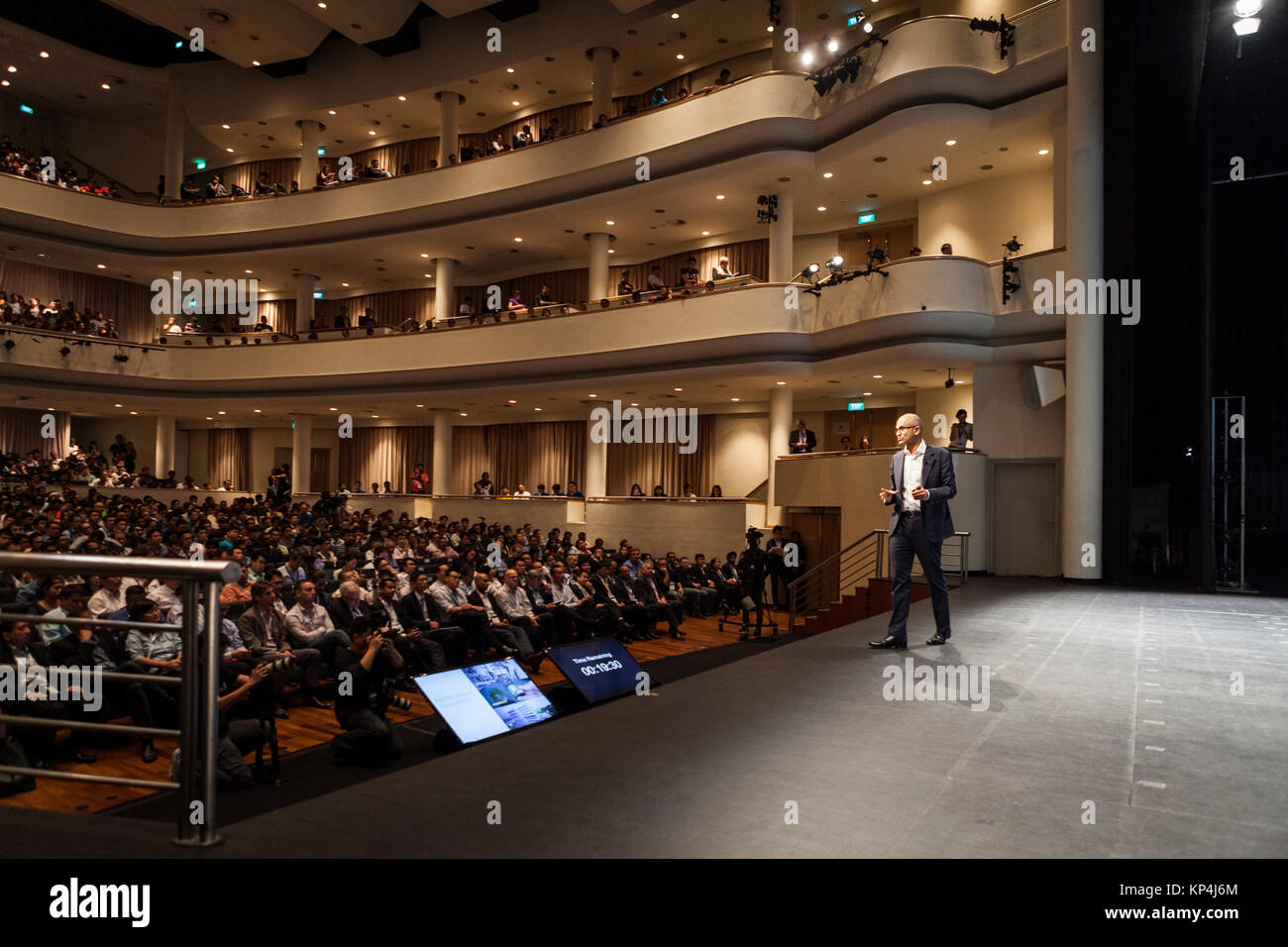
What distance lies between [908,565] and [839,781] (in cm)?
276

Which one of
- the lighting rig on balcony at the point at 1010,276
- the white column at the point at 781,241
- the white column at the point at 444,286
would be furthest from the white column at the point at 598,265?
the lighting rig on balcony at the point at 1010,276

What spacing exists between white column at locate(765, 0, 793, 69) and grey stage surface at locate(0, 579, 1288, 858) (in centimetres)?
1446

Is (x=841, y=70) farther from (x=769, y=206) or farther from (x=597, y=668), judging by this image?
(x=597, y=668)

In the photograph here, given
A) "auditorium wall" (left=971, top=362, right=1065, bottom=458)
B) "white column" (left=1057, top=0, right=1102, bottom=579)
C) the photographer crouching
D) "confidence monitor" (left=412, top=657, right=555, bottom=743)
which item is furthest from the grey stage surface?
"auditorium wall" (left=971, top=362, right=1065, bottom=458)

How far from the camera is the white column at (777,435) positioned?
15.7 meters

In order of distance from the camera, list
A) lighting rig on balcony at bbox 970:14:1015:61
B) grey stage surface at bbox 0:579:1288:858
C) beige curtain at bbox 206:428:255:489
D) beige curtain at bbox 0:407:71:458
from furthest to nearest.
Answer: beige curtain at bbox 206:428:255:489 < beige curtain at bbox 0:407:71:458 < lighting rig on balcony at bbox 970:14:1015:61 < grey stage surface at bbox 0:579:1288:858

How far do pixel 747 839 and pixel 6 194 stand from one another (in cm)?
2449

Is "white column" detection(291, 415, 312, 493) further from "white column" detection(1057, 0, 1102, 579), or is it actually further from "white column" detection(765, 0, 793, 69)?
"white column" detection(1057, 0, 1102, 579)

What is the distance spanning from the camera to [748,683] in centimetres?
452

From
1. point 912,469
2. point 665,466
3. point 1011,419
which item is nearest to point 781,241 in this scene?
point 1011,419

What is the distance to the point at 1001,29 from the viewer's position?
1213 cm

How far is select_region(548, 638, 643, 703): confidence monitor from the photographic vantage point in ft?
19.3
